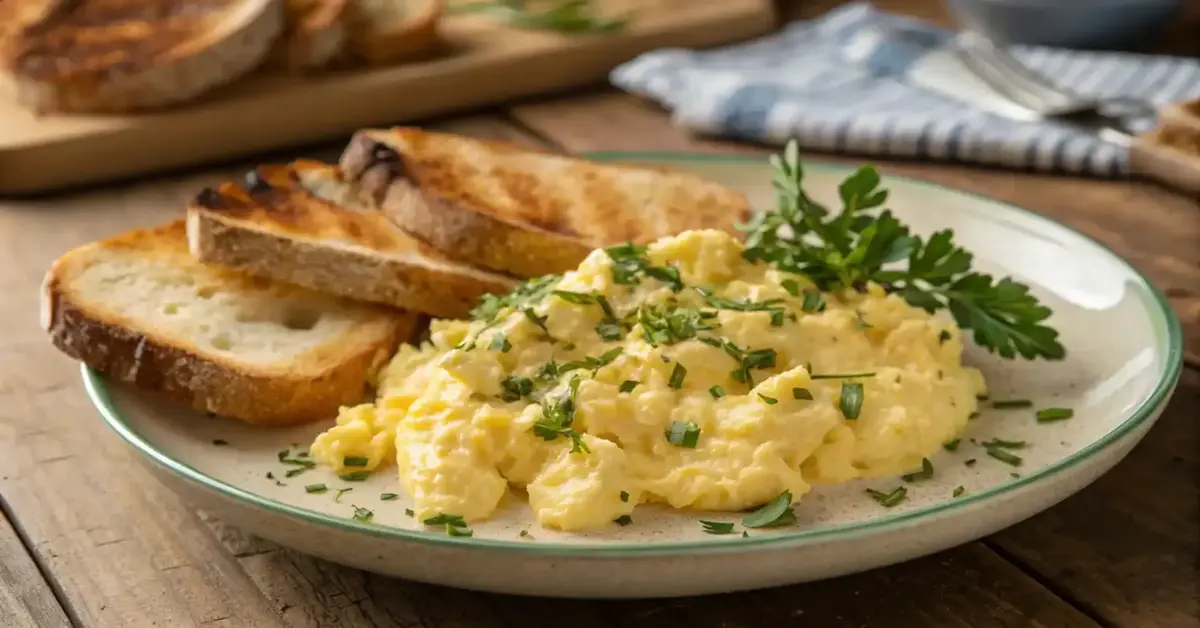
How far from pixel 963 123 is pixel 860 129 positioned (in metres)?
0.25

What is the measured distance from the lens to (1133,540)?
2.00 m

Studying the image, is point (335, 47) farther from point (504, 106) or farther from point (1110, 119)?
point (1110, 119)

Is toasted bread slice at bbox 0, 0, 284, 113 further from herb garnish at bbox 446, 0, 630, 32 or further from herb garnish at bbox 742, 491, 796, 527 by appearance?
herb garnish at bbox 742, 491, 796, 527

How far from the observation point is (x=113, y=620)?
1.86 meters

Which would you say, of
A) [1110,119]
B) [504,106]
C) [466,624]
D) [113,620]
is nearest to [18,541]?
[113,620]

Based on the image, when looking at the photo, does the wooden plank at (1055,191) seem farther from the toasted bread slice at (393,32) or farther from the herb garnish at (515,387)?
the herb garnish at (515,387)

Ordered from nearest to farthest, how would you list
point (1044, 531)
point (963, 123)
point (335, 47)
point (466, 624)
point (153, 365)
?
point (466, 624), point (1044, 531), point (153, 365), point (963, 123), point (335, 47)

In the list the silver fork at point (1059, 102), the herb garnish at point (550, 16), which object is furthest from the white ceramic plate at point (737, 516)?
the herb garnish at point (550, 16)

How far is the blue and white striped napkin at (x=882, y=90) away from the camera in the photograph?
11.5ft

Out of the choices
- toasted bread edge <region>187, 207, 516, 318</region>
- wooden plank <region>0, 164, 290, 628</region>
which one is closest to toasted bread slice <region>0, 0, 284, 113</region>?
wooden plank <region>0, 164, 290, 628</region>

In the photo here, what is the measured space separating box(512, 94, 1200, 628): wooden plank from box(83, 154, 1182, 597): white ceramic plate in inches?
4.5

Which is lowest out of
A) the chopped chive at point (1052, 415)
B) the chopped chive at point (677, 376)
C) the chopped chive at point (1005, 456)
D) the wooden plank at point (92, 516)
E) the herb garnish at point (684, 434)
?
the wooden plank at point (92, 516)

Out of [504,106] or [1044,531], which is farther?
[504,106]

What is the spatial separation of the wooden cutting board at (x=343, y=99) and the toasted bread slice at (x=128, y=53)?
0.17 feet
